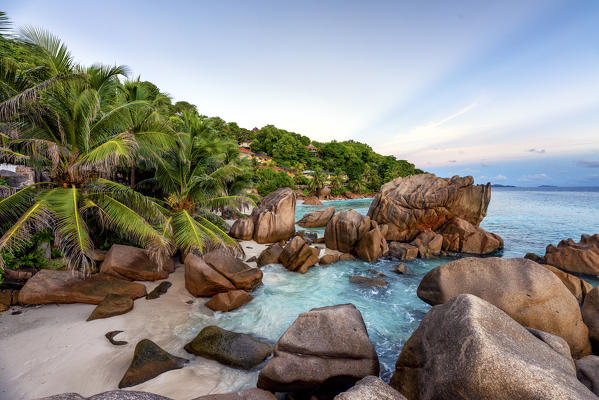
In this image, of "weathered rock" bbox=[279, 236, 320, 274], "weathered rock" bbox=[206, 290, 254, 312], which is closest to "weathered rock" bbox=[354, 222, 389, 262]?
"weathered rock" bbox=[279, 236, 320, 274]

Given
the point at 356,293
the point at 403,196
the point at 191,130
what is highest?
the point at 191,130

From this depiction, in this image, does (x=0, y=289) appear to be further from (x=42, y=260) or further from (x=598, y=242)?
(x=598, y=242)

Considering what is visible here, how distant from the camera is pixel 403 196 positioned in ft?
64.7

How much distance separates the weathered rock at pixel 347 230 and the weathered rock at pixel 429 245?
12.6 ft

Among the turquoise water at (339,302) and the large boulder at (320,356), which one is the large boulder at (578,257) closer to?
the turquoise water at (339,302)

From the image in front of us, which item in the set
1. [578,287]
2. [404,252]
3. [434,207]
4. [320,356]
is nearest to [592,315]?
[578,287]

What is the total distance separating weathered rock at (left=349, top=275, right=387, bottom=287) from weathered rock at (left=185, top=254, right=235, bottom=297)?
5.90 m

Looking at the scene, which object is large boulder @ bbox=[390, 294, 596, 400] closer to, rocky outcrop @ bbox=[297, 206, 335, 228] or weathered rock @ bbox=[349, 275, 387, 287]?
weathered rock @ bbox=[349, 275, 387, 287]

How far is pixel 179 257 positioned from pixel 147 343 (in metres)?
6.75

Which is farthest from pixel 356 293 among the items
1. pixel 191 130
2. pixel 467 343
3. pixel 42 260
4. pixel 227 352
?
pixel 42 260

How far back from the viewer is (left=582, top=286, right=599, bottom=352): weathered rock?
19.2 feet

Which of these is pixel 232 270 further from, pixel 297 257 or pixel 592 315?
pixel 592 315

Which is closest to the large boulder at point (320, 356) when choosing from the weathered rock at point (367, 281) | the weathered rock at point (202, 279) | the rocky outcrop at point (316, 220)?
the weathered rock at point (202, 279)

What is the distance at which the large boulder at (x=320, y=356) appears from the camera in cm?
439
